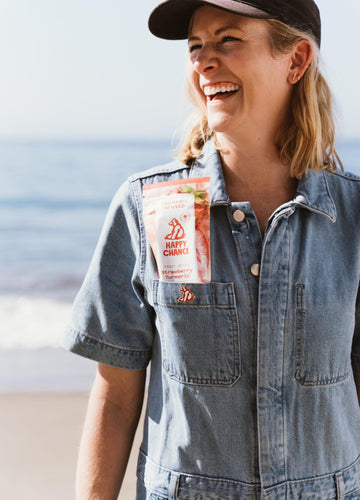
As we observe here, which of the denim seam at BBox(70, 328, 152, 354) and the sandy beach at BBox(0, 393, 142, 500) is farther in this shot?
the sandy beach at BBox(0, 393, 142, 500)

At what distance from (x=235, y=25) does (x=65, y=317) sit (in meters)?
4.93

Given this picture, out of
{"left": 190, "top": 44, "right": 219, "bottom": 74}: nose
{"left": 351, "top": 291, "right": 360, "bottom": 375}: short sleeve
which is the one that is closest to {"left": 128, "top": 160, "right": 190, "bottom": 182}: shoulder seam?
{"left": 190, "top": 44, "right": 219, "bottom": 74}: nose

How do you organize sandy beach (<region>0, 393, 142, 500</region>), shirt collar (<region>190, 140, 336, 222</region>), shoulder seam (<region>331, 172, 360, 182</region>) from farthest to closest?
1. sandy beach (<region>0, 393, 142, 500</region>)
2. shoulder seam (<region>331, 172, 360, 182</region>)
3. shirt collar (<region>190, 140, 336, 222</region>)

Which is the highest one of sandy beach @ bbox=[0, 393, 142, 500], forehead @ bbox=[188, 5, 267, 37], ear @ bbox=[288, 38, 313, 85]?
forehead @ bbox=[188, 5, 267, 37]

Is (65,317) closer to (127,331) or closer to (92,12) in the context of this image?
(127,331)

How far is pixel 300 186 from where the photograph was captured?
1.59 metres

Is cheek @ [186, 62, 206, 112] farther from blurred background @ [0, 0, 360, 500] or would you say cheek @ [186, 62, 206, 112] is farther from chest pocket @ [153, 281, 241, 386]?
blurred background @ [0, 0, 360, 500]

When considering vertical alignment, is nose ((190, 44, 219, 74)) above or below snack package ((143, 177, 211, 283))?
above

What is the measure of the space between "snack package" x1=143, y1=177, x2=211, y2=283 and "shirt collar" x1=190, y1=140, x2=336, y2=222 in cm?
4

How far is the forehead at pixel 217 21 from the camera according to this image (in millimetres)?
1510

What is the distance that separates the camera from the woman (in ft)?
4.89

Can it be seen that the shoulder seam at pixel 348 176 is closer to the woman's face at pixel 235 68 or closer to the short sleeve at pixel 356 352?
the woman's face at pixel 235 68

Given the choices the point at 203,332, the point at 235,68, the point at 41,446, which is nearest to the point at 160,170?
the point at 235,68

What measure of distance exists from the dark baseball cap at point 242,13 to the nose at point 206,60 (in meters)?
0.10
